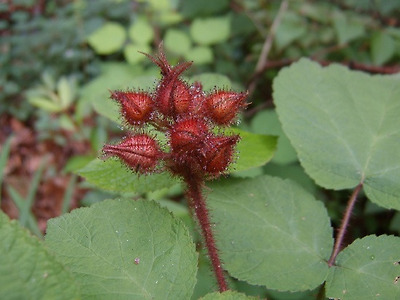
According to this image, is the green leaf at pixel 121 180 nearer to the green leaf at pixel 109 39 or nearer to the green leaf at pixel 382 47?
the green leaf at pixel 382 47

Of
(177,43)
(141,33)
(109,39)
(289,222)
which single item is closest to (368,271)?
(289,222)

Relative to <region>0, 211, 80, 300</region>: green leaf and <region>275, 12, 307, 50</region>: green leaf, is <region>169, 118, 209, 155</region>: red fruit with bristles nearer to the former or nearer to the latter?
<region>0, 211, 80, 300</region>: green leaf

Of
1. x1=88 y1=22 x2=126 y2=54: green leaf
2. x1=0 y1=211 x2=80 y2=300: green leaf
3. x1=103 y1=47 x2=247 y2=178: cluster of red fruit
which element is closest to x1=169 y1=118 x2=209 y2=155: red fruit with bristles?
x1=103 y1=47 x2=247 y2=178: cluster of red fruit

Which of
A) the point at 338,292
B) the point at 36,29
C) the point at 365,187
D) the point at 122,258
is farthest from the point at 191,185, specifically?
the point at 36,29

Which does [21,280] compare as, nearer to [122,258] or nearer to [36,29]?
[122,258]

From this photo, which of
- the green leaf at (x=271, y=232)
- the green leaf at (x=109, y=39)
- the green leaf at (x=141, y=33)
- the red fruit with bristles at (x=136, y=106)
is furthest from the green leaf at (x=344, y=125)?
the green leaf at (x=109, y=39)
